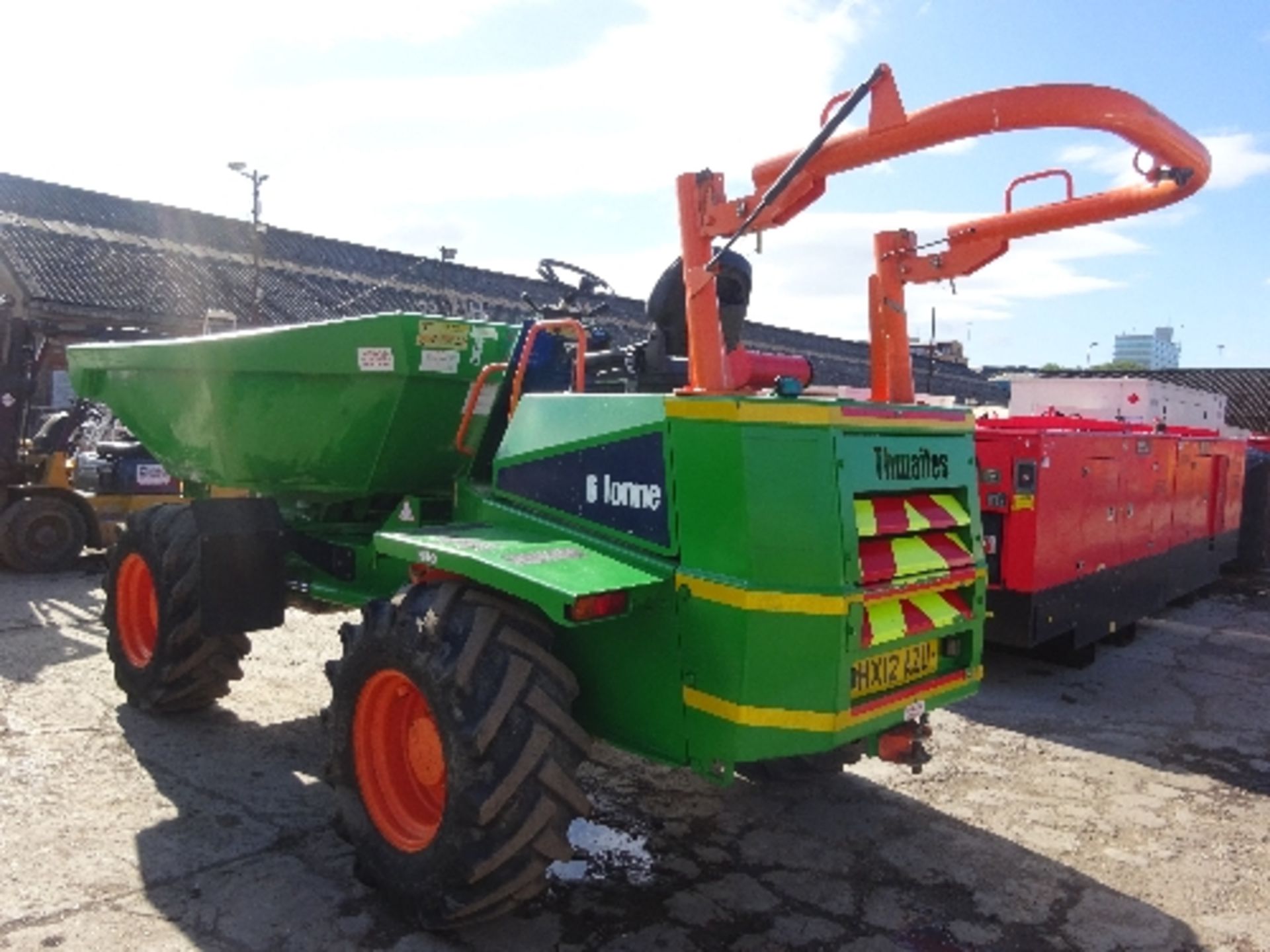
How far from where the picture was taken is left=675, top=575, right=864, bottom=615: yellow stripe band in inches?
110

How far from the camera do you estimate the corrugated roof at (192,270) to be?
719 inches

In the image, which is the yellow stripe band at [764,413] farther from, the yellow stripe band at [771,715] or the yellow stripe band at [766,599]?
the yellow stripe band at [771,715]

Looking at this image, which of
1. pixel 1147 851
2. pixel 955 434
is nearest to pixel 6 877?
pixel 955 434

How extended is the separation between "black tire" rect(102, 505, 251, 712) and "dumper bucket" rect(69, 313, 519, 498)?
38 cm

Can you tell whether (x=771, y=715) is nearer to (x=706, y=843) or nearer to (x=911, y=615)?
(x=911, y=615)

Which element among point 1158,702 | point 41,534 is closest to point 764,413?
point 1158,702

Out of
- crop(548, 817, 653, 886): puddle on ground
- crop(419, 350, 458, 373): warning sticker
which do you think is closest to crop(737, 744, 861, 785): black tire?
crop(548, 817, 653, 886): puddle on ground

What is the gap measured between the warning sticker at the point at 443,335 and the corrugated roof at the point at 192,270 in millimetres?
11835

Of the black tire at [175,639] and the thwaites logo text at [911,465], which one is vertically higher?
the thwaites logo text at [911,465]

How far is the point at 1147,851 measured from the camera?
393cm

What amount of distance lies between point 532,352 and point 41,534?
23.7 ft

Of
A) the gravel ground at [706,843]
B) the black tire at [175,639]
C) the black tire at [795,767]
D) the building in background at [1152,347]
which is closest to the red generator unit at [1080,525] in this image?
the gravel ground at [706,843]

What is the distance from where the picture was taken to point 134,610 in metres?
5.28

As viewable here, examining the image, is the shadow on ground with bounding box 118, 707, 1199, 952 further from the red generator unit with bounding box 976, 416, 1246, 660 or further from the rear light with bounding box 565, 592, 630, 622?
the red generator unit with bounding box 976, 416, 1246, 660
